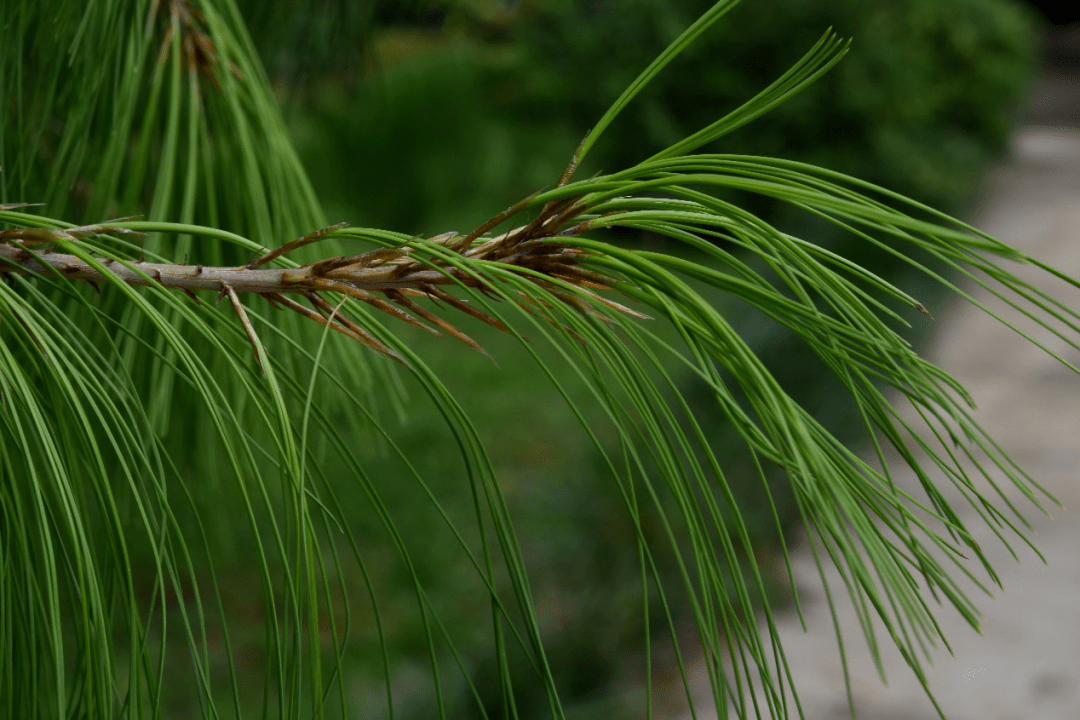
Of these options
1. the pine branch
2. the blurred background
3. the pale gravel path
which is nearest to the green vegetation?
the pine branch

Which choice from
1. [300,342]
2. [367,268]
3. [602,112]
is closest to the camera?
[367,268]

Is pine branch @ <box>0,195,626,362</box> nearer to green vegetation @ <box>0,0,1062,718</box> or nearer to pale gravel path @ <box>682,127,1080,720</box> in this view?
green vegetation @ <box>0,0,1062,718</box>

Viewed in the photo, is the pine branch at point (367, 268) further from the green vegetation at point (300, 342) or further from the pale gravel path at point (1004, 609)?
the pale gravel path at point (1004, 609)

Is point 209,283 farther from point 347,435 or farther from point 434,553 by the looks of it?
point 347,435

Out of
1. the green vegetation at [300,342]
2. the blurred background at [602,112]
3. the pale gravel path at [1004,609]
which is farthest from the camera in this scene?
the blurred background at [602,112]

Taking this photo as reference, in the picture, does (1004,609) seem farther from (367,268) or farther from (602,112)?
(602,112)

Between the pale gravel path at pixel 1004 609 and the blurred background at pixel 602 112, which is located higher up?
the blurred background at pixel 602 112

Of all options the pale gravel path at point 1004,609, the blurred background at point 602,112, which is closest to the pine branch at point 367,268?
the pale gravel path at point 1004,609

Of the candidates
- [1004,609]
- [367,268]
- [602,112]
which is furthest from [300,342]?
[602,112]
